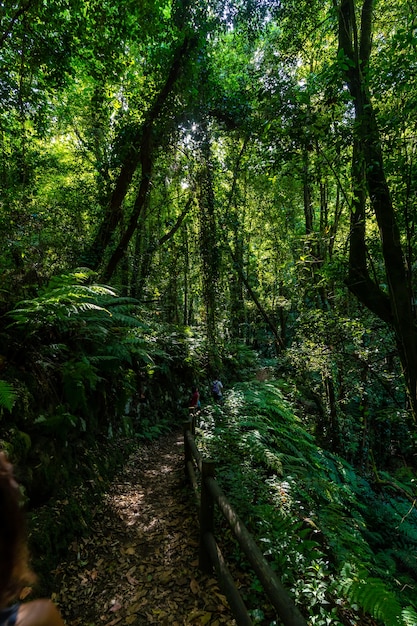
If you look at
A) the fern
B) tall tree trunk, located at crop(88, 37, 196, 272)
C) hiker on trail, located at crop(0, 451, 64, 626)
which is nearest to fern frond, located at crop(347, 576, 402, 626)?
A: the fern

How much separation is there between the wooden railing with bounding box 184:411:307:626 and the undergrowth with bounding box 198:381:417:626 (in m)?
0.35

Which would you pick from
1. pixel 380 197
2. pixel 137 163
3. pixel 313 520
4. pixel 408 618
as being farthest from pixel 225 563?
pixel 137 163

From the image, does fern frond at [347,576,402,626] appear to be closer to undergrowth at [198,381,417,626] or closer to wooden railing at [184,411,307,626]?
undergrowth at [198,381,417,626]

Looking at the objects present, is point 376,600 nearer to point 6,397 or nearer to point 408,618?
point 408,618

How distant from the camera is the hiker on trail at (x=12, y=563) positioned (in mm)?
1053

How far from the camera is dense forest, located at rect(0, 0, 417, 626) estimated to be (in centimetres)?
383

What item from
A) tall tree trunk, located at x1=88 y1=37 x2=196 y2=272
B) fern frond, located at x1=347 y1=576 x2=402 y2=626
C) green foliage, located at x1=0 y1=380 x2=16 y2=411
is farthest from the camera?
tall tree trunk, located at x1=88 y1=37 x2=196 y2=272

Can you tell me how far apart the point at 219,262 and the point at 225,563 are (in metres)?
9.29

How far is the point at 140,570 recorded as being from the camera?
3605mm

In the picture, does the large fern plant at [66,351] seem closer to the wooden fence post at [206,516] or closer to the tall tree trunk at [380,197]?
the wooden fence post at [206,516]

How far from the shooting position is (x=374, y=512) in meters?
7.16

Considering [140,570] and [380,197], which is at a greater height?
[380,197]

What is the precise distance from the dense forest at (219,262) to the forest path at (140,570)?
43 cm

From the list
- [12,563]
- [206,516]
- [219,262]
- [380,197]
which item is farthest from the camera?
[219,262]
